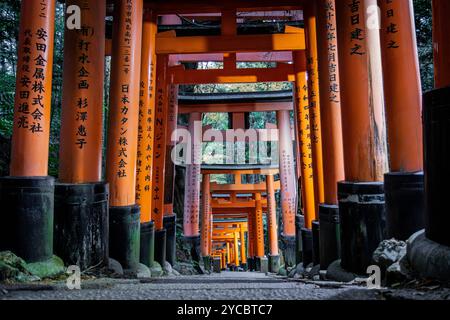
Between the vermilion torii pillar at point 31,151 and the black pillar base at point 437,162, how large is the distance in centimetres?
318

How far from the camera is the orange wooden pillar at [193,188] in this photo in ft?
40.5

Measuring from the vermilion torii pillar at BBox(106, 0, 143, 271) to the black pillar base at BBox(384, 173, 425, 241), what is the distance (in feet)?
10.6

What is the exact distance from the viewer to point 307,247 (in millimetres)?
7621

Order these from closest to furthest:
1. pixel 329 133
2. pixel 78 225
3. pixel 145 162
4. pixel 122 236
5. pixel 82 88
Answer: pixel 78 225 < pixel 82 88 < pixel 122 236 < pixel 329 133 < pixel 145 162

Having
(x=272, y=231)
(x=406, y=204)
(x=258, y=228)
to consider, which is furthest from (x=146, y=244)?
(x=258, y=228)

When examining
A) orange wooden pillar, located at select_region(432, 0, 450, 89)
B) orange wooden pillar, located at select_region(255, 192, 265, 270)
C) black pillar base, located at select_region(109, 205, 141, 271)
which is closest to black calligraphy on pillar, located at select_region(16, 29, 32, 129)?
black pillar base, located at select_region(109, 205, 141, 271)

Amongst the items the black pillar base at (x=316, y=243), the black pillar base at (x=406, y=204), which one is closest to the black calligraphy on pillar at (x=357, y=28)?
the black pillar base at (x=406, y=204)

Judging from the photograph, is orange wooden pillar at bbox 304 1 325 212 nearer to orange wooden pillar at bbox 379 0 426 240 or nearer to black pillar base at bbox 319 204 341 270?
black pillar base at bbox 319 204 341 270

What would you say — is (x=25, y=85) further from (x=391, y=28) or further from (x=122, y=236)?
(x=391, y=28)

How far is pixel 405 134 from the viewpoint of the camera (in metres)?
3.59

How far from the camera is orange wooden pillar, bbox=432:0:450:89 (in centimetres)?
247

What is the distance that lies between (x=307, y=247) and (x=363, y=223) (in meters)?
3.82
